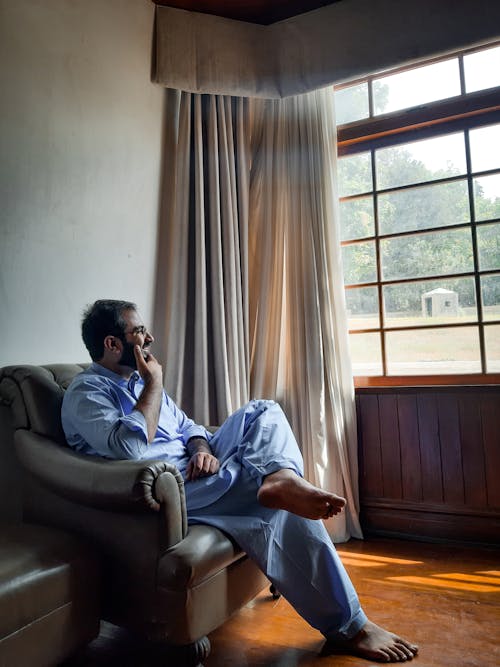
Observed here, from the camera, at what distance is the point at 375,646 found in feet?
4.35

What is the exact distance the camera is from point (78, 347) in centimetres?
200

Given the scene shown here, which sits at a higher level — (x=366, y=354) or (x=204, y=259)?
(x=204, y=259)

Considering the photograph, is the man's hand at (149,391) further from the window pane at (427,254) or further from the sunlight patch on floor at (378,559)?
the window pane at (427,254)

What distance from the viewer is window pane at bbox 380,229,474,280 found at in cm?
240

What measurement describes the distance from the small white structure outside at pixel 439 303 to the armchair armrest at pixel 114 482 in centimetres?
167

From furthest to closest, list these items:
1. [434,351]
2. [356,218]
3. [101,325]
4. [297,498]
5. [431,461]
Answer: [356,218], [434,351], [431,461], [101,325], [297,498]

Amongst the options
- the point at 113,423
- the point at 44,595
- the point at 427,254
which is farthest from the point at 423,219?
the point at 44,595

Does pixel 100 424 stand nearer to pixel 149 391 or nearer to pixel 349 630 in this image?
pixel 149 391

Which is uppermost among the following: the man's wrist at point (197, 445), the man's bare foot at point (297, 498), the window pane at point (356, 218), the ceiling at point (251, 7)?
the ceiling at point (251, 7)

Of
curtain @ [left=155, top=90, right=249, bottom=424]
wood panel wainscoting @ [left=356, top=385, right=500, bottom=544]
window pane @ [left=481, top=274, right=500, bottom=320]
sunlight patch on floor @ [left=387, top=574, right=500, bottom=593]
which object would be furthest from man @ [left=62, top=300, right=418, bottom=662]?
window pane @ [left=481, top=274, right=500, bottom=320]

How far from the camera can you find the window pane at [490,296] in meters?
2.32

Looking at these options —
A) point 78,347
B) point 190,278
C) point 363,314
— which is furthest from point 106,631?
point 363,314

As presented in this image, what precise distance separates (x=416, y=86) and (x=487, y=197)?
70 cm

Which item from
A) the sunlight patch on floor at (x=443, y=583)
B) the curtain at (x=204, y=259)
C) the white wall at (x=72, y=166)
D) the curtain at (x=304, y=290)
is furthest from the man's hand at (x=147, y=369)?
the sunlight patch on floor at (x=443, y=583)
